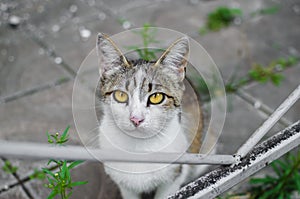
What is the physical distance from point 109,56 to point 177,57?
1.15ft

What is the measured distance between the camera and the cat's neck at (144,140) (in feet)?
6.43

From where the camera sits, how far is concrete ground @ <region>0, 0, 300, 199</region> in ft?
9.89

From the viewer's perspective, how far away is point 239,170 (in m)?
1.74

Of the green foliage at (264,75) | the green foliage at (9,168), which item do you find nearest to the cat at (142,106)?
the green foliage at (9,168)

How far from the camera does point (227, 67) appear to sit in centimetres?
387

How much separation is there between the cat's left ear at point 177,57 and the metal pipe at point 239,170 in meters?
0.55

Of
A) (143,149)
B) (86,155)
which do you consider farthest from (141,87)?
(86,155)

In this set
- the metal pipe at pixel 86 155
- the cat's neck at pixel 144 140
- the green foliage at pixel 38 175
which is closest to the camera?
the metal pipe at pixel 86 155

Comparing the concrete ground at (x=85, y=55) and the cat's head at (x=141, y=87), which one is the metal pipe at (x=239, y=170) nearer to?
the cat's head at (x=141, y=87)

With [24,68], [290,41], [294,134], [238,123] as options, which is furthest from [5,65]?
[290,41]

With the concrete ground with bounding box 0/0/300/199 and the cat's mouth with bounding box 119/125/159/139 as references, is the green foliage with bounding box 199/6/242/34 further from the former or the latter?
the cat's mouth with bounding box 119/125/159/139

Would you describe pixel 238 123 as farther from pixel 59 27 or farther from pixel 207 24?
pixel 59 27

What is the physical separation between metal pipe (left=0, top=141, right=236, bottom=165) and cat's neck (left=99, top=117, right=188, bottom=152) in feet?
1.19

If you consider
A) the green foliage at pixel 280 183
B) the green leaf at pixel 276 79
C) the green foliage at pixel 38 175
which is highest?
the green leaf at pixel 276 79
